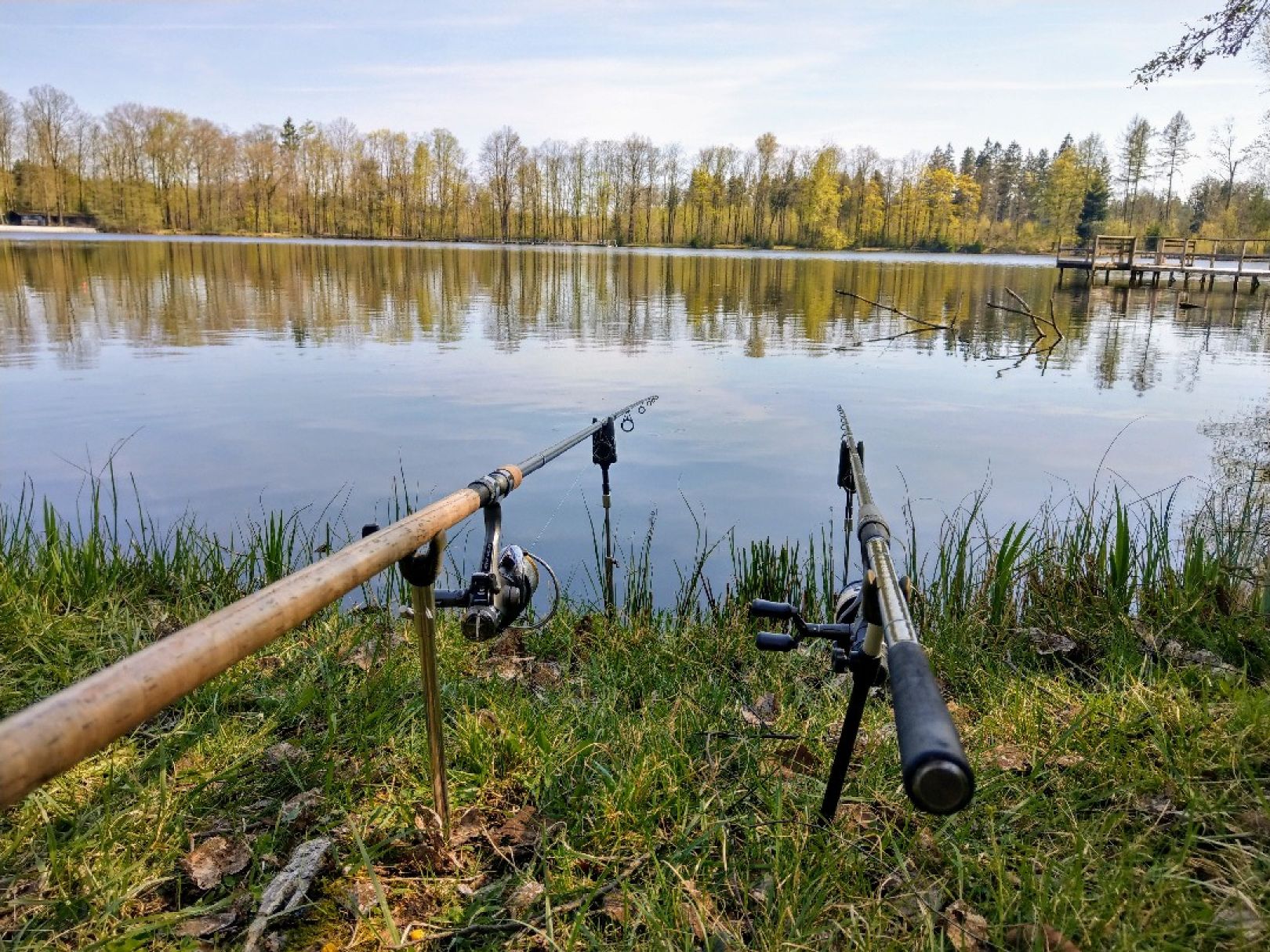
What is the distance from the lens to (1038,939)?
74.1 inches

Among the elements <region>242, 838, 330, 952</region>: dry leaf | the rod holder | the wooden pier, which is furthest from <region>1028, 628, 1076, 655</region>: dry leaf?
the wooden pier

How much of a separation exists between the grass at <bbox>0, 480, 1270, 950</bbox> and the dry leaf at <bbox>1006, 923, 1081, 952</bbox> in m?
0.01

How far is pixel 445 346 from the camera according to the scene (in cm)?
1709

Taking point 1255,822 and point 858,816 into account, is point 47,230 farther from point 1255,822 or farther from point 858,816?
point 1255,822

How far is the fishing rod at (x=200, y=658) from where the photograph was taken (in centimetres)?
81

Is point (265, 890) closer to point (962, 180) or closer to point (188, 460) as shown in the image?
point (188, 460)

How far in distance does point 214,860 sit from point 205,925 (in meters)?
0.26

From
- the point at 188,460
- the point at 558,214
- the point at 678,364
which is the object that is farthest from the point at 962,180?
the point at 188,460

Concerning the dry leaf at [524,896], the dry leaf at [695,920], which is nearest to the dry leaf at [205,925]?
the dry leaf at [524,896]

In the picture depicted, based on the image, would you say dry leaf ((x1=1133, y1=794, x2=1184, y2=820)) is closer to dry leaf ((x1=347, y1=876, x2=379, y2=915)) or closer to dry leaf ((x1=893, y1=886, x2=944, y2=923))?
dry leaf ((x1=893, y1=886, x2=944, y2=923))

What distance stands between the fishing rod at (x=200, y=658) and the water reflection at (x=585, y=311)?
582 centimetres

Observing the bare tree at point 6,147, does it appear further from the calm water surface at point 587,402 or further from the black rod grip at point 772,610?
the black rod grip at point 772,610

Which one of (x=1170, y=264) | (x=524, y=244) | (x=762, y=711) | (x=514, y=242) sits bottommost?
(x=762, y=711)

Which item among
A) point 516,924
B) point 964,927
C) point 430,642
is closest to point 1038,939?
point 964,927
